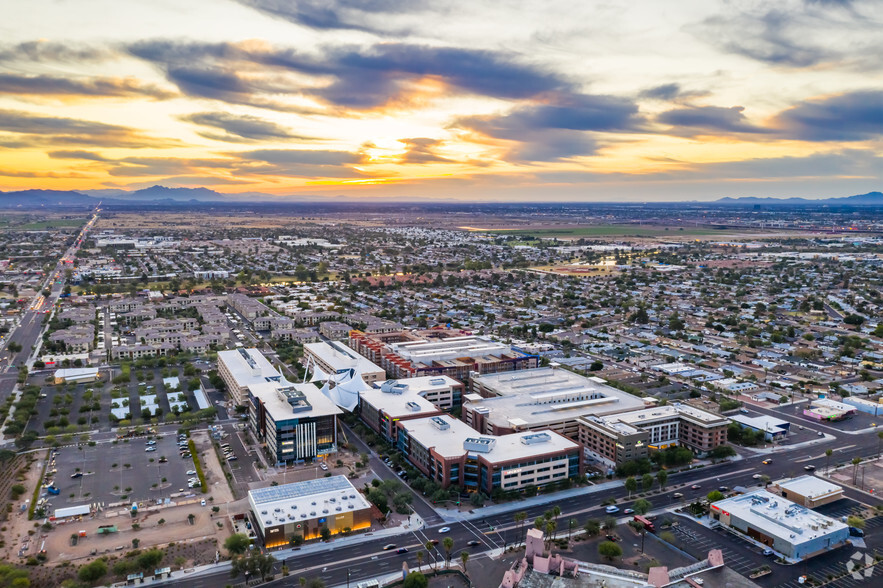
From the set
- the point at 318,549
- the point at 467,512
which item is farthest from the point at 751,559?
the point at 318,549

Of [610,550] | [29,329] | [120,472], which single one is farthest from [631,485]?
[29,329]

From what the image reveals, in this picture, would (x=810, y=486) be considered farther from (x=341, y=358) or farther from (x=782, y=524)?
(x=341, y=358)

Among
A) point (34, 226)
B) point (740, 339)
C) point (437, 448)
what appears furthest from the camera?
point (34, 226)

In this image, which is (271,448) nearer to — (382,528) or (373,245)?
(382,528)

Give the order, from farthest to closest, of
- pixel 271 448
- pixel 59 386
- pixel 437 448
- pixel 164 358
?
pixel 164 358 → pixel 59 386 → pixel 271 448 → pixel 437 448

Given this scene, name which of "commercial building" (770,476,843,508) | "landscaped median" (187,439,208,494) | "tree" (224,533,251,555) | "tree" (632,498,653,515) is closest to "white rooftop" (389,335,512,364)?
"landscaped median" (187,439,208,494)

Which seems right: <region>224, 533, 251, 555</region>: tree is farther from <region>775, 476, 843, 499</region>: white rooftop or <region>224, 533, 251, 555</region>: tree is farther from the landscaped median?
<region>775, 476, 843, 499</region>: white rooftop

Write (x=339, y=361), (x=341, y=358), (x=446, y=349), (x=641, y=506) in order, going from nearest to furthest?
(x=641, y=506)
(x=339, y=361)
(x=341, y=358)
(x=446, y=349)
